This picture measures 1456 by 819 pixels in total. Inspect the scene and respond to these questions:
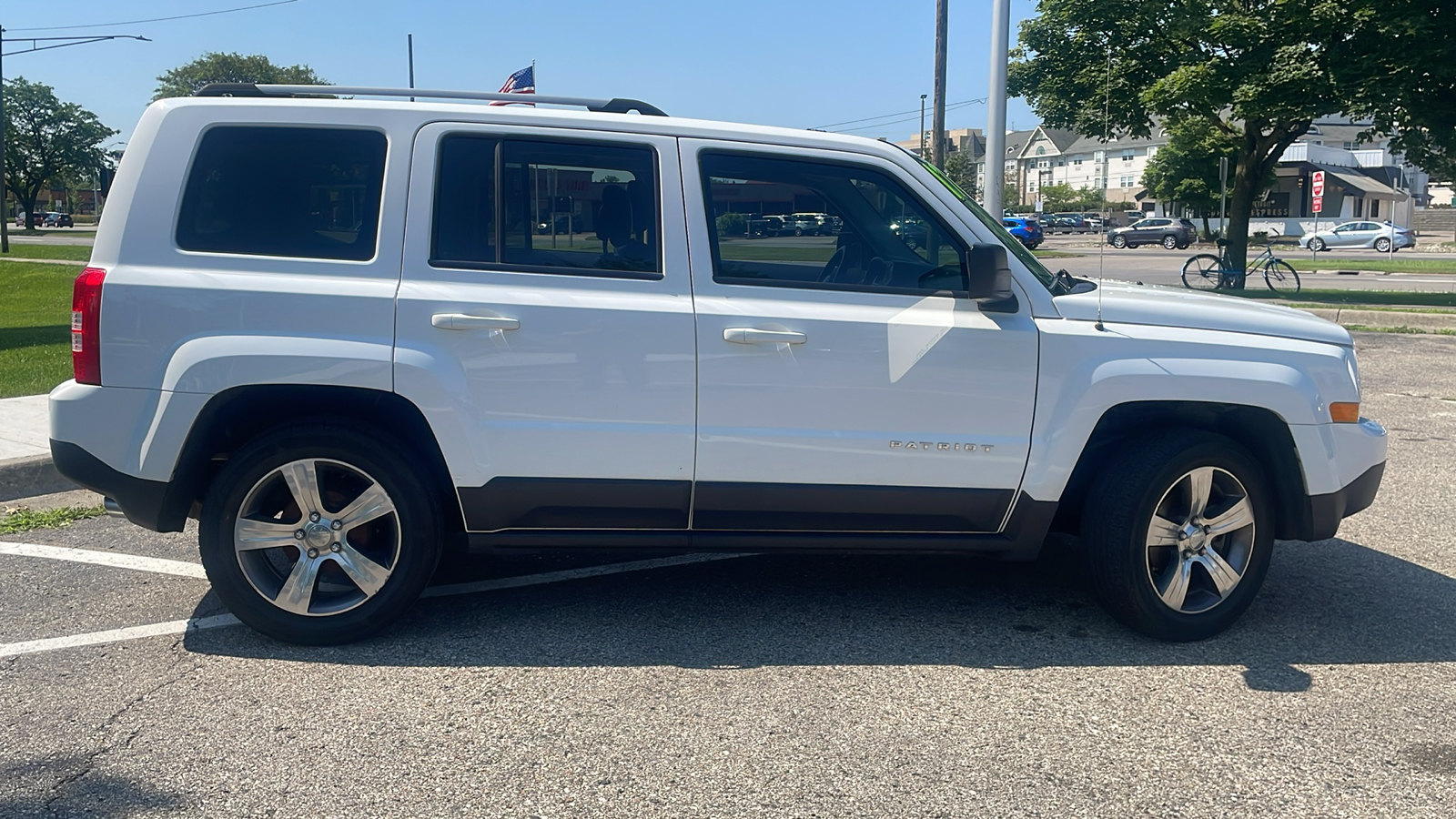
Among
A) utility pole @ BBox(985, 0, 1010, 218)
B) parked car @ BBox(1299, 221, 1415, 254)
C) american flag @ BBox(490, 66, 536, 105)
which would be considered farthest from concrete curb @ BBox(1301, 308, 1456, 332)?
parked car @ BBox(1299, 221, 1415, 254)

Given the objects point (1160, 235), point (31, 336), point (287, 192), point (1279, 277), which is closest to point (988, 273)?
point (287, 192)

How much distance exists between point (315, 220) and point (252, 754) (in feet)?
6.15

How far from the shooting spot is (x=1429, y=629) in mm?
4742

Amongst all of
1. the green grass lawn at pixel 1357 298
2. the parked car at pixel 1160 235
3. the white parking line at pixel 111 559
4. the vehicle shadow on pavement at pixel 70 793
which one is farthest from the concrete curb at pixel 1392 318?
the parked car at pixel 1160 235

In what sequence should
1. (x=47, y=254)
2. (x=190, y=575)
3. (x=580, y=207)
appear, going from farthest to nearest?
→ (x=47, y=254), (x=190, y=575), (x=580, y=207)

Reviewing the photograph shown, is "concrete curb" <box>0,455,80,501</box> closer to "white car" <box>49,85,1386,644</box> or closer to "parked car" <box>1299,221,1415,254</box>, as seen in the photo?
"white car" <box>49,85,1386,644</box>

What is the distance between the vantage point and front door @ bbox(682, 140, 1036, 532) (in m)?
4.30

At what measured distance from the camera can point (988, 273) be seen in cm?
425

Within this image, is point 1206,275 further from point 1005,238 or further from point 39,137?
point 39,137

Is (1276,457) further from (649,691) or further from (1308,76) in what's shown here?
(1308,76)

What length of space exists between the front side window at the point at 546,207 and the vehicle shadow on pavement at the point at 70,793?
1.96 meters

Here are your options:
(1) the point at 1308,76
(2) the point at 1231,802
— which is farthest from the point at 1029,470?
(1) the point at 1308,76

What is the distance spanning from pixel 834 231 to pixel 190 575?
3.21 m

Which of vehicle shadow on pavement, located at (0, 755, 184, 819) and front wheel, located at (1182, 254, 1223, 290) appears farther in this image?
front wheel, located at (1182, 254, 1223, 290)
